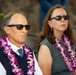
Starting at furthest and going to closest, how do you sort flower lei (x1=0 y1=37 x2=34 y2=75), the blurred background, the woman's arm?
the blurred background → the woman's arm → flower lei (x1=0 y1=37 x2=34 y2=75)

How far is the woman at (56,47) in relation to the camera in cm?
514

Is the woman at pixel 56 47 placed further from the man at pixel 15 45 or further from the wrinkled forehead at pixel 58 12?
the man at pixel 15 45

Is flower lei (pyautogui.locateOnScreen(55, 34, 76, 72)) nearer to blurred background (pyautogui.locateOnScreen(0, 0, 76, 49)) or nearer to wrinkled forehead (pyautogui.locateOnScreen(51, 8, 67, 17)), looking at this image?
wrinkled forehead (pyautogui.locateOnScreen(51, 8, 67, 17))

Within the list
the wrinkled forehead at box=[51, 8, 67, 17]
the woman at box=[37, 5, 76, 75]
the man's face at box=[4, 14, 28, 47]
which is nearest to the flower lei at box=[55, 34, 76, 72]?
the woman at box=[37, 5, 76, 75]

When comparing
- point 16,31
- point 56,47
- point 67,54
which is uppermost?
point 16,31

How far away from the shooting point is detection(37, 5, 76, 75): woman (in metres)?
5.14

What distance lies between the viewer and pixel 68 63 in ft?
17.4

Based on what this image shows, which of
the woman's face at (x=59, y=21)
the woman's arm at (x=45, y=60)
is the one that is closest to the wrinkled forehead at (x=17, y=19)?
the woman's arm at (x=45, y=60)

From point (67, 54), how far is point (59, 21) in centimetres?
44

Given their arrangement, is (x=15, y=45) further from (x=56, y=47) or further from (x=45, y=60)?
(x=56, y=47)

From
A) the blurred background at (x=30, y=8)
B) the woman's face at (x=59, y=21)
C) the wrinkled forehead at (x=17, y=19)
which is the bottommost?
the blurred background at (x=30, y=8)

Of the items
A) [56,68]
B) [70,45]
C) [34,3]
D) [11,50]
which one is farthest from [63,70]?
[34,3]

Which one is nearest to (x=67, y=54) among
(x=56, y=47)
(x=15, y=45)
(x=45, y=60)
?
(x=56, y=47)

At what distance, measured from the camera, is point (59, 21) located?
17.6ft
